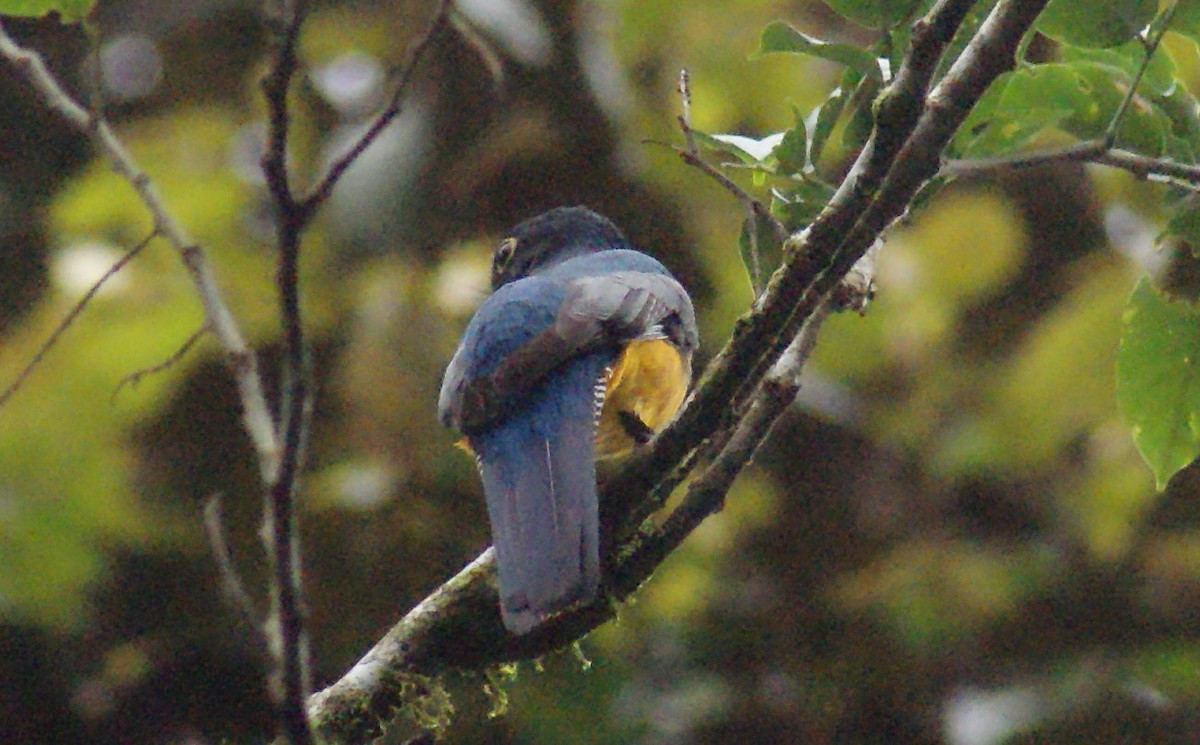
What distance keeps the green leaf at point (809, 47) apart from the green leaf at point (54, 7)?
3.72 feet

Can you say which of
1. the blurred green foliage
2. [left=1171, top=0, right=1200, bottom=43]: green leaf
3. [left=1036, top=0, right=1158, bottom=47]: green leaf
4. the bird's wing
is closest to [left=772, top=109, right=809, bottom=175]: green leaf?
[left=1036, top=0, right=1158, bottom=47]: green leaf

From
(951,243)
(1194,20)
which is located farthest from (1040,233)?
(1194,20)

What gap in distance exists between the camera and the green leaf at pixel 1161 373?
2811mm

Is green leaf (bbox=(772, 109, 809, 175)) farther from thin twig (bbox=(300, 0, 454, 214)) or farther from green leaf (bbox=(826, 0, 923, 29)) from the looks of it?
thin twig (bbox=(300, 0, 454, 214))

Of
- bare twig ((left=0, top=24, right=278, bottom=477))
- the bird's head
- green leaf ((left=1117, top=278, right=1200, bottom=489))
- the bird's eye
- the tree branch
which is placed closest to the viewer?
bare twig ((left=0, top=24, right=278, bottom=477))

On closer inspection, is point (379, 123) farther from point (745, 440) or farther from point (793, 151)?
point (745, 440)

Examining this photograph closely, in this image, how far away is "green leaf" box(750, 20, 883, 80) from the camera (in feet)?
8.83

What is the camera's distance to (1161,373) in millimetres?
2820

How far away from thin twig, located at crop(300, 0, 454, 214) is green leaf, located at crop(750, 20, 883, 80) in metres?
0.79

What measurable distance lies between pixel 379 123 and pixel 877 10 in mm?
1003

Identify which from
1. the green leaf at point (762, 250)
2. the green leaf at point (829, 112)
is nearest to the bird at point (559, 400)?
the green leaf at point (762, 250)

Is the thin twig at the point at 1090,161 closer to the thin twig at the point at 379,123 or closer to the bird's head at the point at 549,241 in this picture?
the thin twig at the point at 379,123

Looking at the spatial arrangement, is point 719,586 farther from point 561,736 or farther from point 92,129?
point 92,129

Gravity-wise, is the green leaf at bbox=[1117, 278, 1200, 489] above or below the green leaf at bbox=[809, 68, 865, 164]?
below
